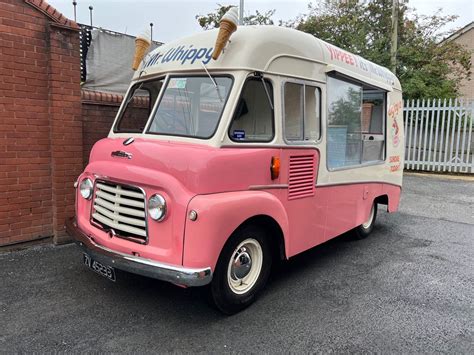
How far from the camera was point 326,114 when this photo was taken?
427 cm

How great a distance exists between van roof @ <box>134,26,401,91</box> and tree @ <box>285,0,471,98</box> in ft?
36.0

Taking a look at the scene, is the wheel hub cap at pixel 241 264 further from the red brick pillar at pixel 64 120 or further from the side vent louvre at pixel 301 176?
the red brick pillar at pixel 64 120

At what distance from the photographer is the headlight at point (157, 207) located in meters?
2.99

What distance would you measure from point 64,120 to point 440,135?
11358 millimetres

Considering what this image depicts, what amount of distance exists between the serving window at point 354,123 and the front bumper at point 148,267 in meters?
2.17

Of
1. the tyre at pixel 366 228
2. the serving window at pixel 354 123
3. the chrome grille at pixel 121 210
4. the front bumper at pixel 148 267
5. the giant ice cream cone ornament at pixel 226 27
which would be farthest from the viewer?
the tyre at pixel 366 228

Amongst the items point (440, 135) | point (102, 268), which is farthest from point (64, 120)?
point (440, 135)

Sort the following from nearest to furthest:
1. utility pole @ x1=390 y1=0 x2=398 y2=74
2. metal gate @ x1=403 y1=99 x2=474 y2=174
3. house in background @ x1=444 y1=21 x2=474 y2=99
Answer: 1. metal gate @ x1=403 y1=99 x2=474 y2=174
2. utility pole @ x1=390 y1=0 x2=398 y2=74
3. house in background @ x1=444 y1=21 x2=474 y2=99

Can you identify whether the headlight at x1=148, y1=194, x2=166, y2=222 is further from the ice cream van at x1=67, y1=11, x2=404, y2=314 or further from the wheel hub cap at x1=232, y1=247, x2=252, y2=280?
the wheel hub cap at x1=232, y1=247, x2=252, y2=280

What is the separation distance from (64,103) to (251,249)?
3.09 m

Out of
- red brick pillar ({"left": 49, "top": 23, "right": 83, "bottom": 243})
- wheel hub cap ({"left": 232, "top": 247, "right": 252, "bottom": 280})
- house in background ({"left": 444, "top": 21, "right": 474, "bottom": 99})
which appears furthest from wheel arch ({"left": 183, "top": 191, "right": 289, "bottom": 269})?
house in background ({"left": 444, "top": 21, "right": 474, "bottom": 99})

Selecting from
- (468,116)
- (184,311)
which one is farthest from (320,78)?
(468,116)

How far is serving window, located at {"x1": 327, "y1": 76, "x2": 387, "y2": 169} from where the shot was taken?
4457 mm

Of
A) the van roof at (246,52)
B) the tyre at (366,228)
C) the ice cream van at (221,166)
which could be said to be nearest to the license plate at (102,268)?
the ice cream van at (221,166)
